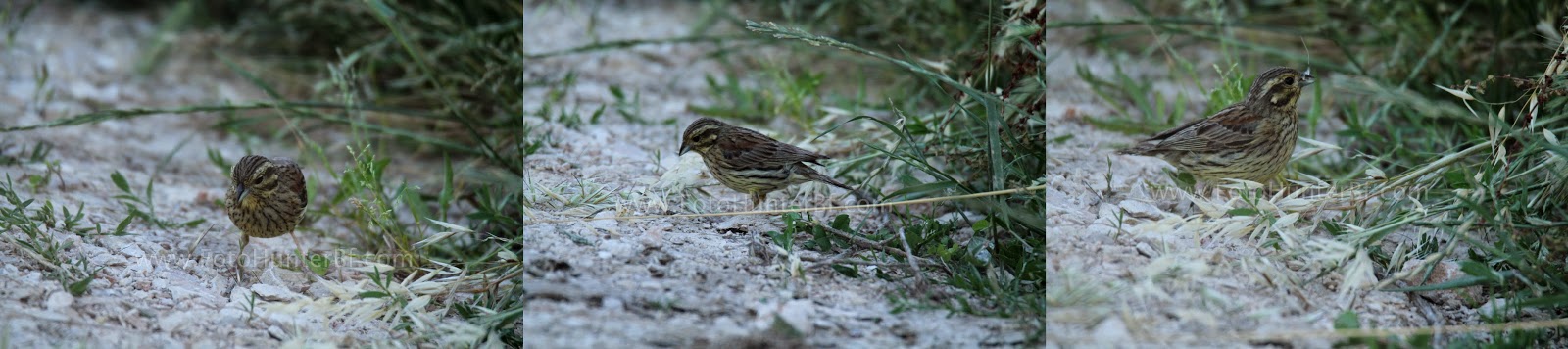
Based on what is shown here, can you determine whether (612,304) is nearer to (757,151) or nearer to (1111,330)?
(757,151)

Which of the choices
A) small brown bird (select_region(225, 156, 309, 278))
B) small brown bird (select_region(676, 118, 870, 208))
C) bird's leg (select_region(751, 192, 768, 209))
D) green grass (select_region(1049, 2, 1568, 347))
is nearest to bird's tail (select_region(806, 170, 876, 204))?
small brown bird (select_region(676, 118, 870, 208))

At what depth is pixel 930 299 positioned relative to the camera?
2770 mm

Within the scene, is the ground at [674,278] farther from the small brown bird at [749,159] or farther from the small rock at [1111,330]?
the small rock at [1111,330]

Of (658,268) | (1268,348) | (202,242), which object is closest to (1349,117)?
(1268,348)

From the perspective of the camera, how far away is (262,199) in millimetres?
3459

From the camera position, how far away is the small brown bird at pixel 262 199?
344 cm

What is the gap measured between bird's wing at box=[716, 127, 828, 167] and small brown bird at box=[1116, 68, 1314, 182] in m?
0.96

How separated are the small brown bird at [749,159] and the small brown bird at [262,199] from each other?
4.19ft

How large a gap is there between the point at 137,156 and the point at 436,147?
1.17m

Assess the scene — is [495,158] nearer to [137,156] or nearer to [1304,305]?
[137,156]

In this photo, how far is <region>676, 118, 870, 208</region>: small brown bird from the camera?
3164 millimetres

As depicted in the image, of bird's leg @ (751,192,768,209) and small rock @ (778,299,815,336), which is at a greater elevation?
bird's leg @ (751,192,768,209)

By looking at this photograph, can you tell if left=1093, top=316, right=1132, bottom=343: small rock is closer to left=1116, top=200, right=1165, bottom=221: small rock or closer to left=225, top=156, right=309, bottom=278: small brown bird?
left=1116, top=200, right=1165, bottom=221: small rock

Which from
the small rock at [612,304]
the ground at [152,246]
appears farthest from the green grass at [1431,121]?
the ground at [152,246]
